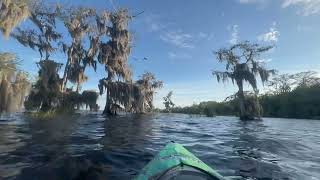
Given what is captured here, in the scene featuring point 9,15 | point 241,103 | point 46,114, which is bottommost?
point 46,114

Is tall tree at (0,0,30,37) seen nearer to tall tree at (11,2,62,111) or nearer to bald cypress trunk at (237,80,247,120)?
tall tree at (11,2,62,111)

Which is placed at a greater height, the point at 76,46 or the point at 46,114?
the point at 76,46

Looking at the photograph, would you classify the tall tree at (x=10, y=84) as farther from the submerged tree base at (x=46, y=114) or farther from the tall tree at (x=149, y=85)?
the tall tree at (x=149, y=85)

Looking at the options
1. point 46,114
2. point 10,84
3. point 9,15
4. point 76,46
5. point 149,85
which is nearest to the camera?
point 10,84

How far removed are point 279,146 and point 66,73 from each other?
2629 centimetres

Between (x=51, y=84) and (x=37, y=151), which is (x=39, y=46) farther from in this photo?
(x=37, y=151)

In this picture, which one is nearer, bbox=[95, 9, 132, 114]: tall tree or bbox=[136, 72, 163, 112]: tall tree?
bbox=[95, 9, 132, 114]: tall tree

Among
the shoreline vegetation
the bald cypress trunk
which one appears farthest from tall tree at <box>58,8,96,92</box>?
the bald cypress trunk

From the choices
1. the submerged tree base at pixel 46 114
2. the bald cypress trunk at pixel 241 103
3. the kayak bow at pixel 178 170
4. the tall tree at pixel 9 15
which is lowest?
the kayak bow at pixel 178 170

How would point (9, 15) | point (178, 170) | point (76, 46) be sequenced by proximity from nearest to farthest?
point (178, 170), point (9, 15), point (76, 46)

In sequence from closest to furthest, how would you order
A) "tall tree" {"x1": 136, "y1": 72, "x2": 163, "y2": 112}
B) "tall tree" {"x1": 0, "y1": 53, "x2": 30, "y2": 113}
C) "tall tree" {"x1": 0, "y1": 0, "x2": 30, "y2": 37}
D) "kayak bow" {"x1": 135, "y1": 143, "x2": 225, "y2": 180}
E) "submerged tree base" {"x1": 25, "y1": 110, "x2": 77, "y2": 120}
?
"kayak bow" {"x1": 135, "y1": 143, "x2": 225, "y2": 180} < "tall tree" {"x1": 0, "y1": 53, "x2": 30, "y2": 113} < "tall tree" {"x1": 0, "y1": 0, "x2": 30, "y2": 37} < "submerged tree base" {"x1": 25, "y1": 110, "x2": 77, "y2": 120} < "tall tree" {"x1": 136, "y1": 72, "x2": 163, "y2": 112}

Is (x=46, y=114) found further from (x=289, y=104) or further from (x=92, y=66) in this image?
(x=289, y=104)

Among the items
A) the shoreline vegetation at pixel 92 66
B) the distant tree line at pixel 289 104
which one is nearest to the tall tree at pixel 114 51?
the shoreline vegetation at pixel 92 66

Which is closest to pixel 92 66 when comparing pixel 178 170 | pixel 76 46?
pixel 76 46
